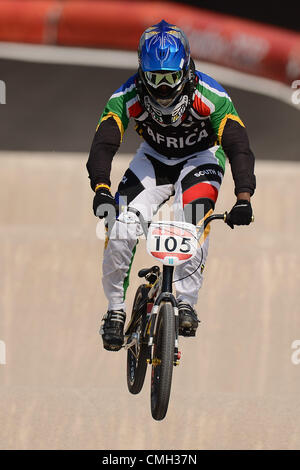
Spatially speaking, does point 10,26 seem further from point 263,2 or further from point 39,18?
point 263,2

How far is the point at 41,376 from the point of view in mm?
9258

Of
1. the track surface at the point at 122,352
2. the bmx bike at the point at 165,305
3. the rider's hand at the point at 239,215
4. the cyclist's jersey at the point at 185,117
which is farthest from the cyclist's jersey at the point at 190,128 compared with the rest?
the track surface at the point at 122,352

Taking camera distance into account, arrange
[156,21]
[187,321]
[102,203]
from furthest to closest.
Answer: [156,21], [187,321], [102,203]

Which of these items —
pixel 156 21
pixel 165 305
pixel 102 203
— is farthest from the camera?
pixel 156 21

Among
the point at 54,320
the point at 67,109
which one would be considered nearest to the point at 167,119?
the point at 54,320

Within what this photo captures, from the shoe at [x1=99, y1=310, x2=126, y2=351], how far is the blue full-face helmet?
5.41ft

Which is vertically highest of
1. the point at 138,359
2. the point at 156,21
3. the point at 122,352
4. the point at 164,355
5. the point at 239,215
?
the point at 156,21

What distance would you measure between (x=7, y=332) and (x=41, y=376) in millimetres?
807

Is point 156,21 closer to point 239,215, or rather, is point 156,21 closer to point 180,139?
point 180,139

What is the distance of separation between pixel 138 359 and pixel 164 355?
837mm

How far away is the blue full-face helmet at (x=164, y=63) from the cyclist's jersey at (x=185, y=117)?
27 cm

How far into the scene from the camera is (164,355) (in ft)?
19.0

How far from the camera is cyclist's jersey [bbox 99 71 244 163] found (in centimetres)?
637

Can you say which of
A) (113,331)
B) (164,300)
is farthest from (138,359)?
(164,300)
